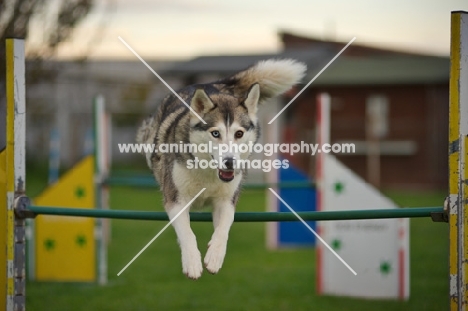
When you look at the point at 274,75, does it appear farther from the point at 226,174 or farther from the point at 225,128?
the point at 226,174

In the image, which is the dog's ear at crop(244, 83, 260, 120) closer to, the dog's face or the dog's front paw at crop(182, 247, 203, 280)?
the dog's face

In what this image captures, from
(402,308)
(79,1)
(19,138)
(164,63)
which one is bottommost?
(402,308)

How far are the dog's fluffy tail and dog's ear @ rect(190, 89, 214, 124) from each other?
72cm

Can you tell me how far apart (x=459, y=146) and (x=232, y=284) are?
5.05 m

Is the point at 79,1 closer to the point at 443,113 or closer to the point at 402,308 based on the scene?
the point at 402,308

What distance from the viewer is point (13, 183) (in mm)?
5027

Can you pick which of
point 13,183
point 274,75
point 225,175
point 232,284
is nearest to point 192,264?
point 225,175

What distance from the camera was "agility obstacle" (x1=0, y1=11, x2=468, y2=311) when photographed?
3.97 meters

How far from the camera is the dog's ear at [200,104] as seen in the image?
4637 mm

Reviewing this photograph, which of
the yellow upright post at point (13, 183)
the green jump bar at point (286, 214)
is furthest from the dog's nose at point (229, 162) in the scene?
the yellow upright post at point (13, 183)

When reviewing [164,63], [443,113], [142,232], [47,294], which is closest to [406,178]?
[443,113]

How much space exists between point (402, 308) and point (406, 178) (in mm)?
Result: 17615

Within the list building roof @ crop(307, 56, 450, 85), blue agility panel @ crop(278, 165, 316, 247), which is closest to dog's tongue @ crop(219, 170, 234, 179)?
blue agility panel @ crop(278, 165, 316, 247)

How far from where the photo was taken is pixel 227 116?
4.61m
